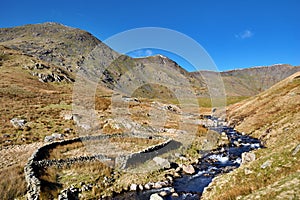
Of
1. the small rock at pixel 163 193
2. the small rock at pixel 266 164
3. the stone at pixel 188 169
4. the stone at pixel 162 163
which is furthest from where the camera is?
the stone at pixel 162 163

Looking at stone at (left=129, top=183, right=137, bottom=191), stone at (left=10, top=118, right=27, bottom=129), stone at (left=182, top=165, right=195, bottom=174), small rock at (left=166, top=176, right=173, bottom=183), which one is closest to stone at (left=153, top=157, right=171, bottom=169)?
stone at (left=182, top=165, right=195, bottom=174)

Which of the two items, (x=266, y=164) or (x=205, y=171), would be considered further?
(x=205, y=171)

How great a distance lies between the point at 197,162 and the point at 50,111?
124 feet

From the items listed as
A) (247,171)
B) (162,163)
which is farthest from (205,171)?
(247,171)

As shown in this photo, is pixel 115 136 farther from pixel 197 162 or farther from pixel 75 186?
pixel 75 186

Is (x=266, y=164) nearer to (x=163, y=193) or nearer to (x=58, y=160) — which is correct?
(x=163, y=193)

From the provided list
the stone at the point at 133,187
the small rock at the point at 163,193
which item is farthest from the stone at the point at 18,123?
the small rock at the point at 163,193

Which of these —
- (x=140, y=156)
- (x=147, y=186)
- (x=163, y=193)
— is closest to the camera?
(x=163, y=193)

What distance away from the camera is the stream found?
1856 cm

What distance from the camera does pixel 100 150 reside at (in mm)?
29891

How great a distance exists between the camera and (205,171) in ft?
80.7

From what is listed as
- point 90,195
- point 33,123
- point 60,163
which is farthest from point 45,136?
point 90,195

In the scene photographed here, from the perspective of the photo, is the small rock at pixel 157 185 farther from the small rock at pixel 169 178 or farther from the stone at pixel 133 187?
the stone at pixel 133 187

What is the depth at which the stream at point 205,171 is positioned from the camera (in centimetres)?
1856
